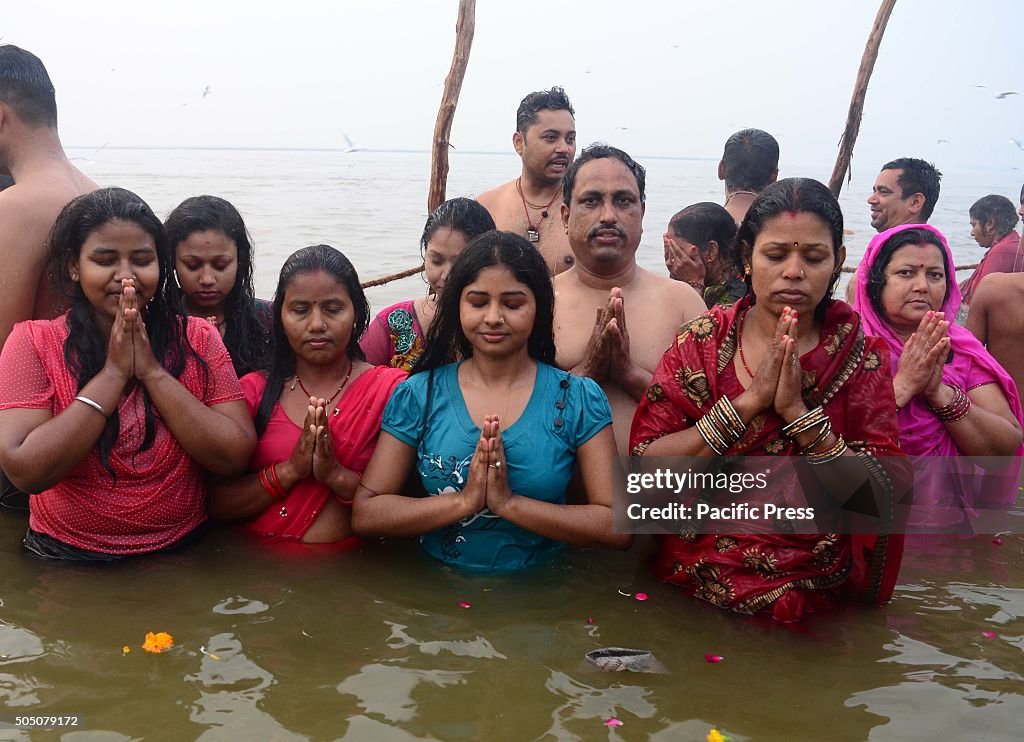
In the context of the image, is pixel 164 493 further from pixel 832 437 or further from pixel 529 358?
pixel 832 437

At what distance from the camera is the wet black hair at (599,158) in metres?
4.26

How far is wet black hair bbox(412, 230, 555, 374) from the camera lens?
3.53 m

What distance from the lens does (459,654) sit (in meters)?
3.25

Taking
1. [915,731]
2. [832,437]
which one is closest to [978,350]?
[832,437]

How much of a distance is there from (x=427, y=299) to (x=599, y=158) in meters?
1.17

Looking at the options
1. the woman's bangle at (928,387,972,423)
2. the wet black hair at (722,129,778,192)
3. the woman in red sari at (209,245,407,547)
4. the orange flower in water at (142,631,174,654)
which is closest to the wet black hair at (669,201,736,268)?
the wet black hair at (722,129,778,192)

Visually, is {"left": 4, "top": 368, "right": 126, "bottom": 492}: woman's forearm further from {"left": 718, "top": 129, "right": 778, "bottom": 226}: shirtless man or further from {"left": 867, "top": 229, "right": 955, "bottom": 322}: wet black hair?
{"left": 718, "top": 129, "right": 778, "bottom": 226}: shirtless man

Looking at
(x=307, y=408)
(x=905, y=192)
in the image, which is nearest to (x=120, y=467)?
(x=307, y=408)

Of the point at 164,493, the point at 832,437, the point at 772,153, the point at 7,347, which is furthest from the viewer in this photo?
the point at 772,153

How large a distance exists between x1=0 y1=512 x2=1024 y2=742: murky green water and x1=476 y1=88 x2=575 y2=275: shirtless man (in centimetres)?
308

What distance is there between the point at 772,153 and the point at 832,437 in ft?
13.4

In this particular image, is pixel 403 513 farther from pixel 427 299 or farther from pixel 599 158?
pixel 599 158

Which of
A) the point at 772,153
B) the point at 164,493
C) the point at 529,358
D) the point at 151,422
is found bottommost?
the point at 164,493

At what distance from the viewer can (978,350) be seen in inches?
171
